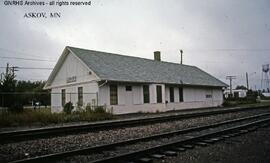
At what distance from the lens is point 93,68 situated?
76.0ft

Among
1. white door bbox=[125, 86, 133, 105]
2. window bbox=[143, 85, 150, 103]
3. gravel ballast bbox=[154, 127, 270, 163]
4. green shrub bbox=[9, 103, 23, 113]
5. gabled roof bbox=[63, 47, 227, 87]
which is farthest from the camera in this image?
window bbox=[143, 85, 150, 103]

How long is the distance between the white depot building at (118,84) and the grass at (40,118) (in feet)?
10.5

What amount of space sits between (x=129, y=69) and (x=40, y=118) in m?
12.0

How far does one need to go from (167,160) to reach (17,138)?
623 cm

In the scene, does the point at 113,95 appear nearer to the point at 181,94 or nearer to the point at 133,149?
the point at 181,94

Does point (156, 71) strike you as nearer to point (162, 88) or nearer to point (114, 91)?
point (162, 88)

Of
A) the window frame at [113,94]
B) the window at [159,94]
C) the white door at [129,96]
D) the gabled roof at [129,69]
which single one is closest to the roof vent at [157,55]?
the gabled roof at [129,69]

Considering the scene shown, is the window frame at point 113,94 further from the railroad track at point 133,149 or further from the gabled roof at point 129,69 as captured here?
the railroad track at point 133,149

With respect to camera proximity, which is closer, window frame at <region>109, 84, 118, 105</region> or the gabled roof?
window frame at <region>109, 84, 118, 105</region>

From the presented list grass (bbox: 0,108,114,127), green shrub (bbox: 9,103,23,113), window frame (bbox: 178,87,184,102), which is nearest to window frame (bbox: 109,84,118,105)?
grass (bbox: 0,108,114,127)

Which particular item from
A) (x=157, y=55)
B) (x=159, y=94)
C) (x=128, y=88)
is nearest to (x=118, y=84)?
(x=128, y=88)

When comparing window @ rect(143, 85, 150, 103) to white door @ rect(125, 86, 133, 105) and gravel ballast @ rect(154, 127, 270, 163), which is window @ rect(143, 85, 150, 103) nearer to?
white door @ rect(125, 86, 133, 105)

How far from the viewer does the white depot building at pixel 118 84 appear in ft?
75.5

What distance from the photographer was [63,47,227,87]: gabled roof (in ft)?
78.3
